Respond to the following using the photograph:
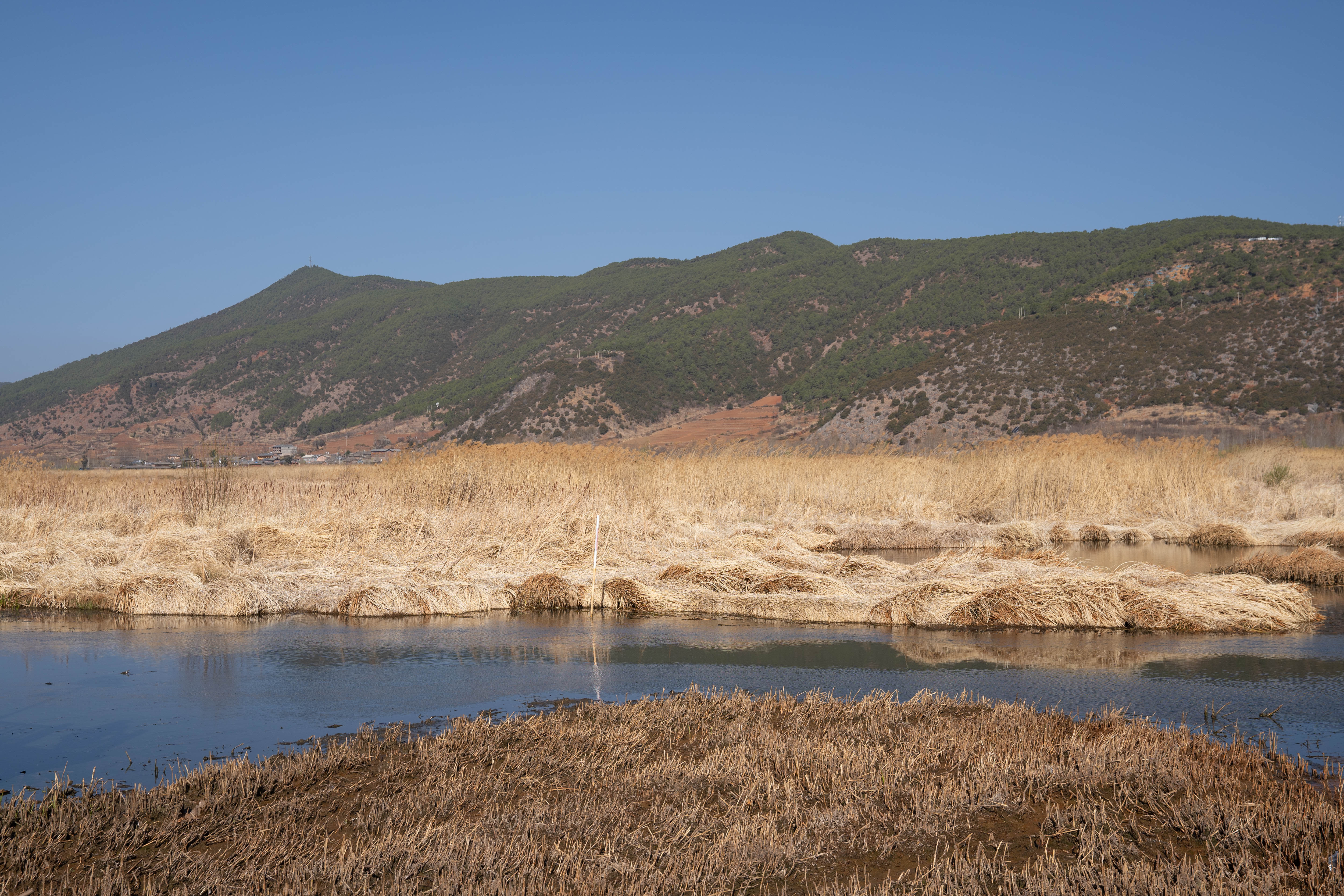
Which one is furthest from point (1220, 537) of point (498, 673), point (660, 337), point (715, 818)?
point (660, 337)

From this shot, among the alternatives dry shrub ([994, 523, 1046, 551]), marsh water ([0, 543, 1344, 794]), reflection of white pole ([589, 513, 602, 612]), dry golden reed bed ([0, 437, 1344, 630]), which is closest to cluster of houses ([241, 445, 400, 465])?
dry golden reed bed ([0, 437, 1344, 630])

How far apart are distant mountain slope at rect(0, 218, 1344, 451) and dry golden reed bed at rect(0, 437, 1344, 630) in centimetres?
3091

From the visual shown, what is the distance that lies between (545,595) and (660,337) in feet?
315

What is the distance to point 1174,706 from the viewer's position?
7504 mm

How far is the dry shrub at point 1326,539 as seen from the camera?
60.6ft

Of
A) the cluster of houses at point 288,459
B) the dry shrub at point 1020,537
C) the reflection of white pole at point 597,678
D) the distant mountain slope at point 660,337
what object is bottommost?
the reflection of white pole at point 597,678

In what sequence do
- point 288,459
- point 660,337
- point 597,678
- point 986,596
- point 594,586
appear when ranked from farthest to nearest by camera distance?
point 660,337, point 288,459, point 594,586, point 986,596, point 597,678

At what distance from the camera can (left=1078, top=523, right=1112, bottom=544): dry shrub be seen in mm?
20188

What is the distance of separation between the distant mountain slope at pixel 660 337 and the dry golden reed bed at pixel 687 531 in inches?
1217

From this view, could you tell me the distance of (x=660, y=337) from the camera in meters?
108

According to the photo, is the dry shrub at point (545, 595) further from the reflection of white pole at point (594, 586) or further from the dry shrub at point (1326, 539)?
the dry shrub at point (1326, 539)

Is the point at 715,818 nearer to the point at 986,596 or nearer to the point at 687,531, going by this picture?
the point at 986,596

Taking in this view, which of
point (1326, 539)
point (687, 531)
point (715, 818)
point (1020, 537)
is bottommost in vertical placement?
point (1326, 539)

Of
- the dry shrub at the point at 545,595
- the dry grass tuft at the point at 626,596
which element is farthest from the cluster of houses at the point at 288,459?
the dry grass tuft at the point at 626,596
